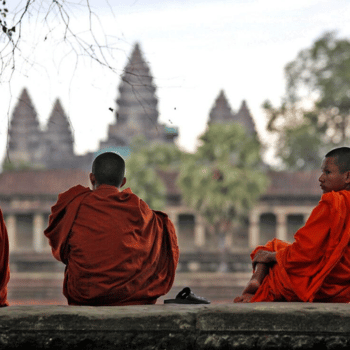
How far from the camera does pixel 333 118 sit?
92.1 feet

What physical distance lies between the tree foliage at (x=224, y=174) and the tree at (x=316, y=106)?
2300mm

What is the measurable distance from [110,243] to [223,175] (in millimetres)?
23557

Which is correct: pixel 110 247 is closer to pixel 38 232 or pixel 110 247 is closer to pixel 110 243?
pixel 110 243

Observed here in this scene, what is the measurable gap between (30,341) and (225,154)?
945 inches

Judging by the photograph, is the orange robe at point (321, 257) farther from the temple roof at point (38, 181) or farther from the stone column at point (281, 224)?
the stone column at point (281, 224)

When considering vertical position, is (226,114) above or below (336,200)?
above

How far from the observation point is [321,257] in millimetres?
3002

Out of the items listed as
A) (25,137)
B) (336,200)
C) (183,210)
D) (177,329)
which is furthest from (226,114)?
(177,329)

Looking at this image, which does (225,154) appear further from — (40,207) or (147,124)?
(147,124)

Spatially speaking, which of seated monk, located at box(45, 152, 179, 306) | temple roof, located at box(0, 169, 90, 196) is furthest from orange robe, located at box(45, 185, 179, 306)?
temple roof, located at box(0, 169, 90, 196)

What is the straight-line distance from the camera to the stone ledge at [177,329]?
8.41 ft

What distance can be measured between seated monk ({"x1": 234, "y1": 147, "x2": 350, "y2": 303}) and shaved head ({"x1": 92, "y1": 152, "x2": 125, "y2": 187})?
85cm

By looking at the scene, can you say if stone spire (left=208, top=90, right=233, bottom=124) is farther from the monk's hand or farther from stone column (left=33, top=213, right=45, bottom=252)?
the monk's hand

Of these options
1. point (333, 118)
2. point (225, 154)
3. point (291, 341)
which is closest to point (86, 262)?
point (291, 341)
